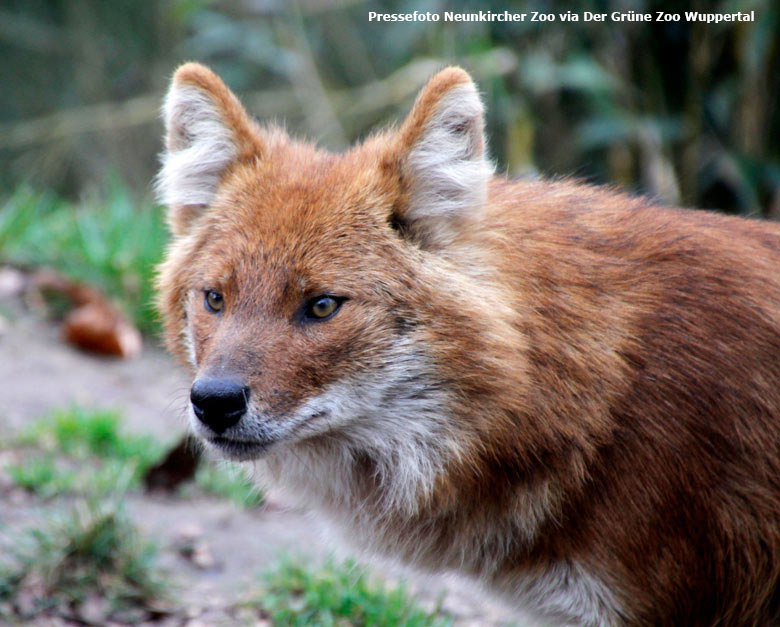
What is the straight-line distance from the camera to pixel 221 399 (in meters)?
3.15

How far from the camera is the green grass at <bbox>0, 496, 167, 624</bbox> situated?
164 inches

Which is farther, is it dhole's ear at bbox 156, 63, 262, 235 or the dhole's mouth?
dhole's ear at bbox 156, 63, 262, 235

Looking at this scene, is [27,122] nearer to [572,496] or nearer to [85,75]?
[85,75]

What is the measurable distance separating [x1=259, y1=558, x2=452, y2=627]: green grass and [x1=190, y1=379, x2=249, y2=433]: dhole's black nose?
1.45 meters

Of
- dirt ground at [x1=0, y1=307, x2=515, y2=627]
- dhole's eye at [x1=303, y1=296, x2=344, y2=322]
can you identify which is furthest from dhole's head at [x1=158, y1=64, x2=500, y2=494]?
dirt ground at [x1=0, y1=307, x2=515, y2=627]

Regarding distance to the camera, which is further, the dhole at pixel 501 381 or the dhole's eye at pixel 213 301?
the dhole's eye at pixel 213 301

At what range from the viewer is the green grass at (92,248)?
791 cm

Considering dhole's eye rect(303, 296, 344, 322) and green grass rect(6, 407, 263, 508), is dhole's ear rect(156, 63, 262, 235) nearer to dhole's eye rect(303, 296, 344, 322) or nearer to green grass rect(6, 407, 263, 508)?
dhole's eye rect(303, 296, 344, 322)

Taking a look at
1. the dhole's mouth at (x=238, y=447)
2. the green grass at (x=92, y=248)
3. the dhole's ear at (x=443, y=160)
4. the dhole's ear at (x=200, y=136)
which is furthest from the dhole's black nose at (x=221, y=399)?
the green grass at (x=92, y=248)

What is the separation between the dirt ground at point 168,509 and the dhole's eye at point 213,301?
0.47 metres

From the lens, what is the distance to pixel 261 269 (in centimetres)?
342

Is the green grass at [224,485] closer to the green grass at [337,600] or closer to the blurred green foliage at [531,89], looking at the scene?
→ the green grass at [337,600]

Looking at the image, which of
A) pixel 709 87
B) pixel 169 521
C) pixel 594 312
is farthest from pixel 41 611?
pixel 709 87

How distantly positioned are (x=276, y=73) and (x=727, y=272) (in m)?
9.31
